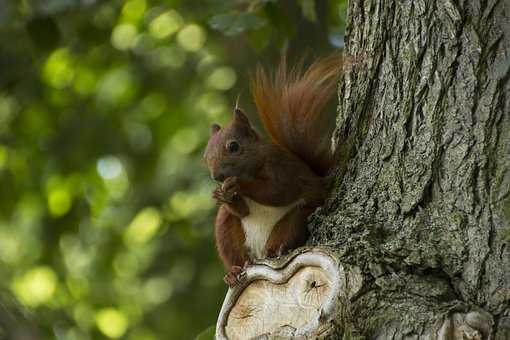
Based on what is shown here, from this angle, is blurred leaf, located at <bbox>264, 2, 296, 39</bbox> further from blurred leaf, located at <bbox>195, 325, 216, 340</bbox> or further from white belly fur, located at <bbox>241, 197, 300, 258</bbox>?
blurred leaf, located at <bbox>195, 325, 216, 340</bbox>

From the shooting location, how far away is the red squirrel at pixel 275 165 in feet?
9.28

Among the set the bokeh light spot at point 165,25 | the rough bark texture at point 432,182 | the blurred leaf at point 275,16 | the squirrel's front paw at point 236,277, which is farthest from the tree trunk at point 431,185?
the bokeh light spot at point 165,25

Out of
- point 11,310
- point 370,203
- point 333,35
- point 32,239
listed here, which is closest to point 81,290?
point 32,239

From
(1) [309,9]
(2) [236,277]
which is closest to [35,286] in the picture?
(1) [309,9]

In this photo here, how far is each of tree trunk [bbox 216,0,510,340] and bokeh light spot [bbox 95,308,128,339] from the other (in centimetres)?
397

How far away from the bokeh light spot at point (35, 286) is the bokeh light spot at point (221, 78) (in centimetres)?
161

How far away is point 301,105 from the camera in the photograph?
2889 millimetres

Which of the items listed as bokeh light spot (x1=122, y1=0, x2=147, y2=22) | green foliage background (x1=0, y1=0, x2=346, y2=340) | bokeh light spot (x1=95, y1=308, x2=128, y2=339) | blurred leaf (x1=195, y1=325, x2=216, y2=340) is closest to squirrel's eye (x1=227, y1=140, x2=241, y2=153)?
blurred leaf (x1=195, y1=325, x2=216, y2=340)

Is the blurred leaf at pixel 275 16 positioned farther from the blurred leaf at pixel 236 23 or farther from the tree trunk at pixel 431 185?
the tree trunk at pixel 431 185

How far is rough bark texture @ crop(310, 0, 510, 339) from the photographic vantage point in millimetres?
2078

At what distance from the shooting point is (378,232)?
2291 mm

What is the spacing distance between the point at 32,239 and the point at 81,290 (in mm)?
599

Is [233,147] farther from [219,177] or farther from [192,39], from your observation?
[192,39]

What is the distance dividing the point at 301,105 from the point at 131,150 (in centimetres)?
291
